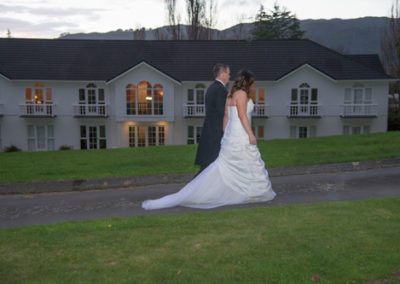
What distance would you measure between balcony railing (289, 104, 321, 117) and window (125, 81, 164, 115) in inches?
403

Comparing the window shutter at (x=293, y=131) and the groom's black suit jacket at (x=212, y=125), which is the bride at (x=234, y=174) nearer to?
the groom's black suit jacket at (x=212, y=125)

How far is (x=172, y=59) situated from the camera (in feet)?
121

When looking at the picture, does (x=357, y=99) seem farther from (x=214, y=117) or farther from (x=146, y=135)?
(x=214, y=117)

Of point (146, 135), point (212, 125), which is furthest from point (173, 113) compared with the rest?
point (212, 125)

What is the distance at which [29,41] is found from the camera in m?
37.9

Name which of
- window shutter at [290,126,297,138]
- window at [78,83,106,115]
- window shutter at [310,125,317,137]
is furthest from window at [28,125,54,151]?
window shutter at [310,125,317,137]

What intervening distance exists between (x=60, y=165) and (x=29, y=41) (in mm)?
28926

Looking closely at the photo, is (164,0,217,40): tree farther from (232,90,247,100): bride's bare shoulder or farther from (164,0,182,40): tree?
(232,90,247,100): bride's bare shoulder

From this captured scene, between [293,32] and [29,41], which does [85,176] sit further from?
[293,32]

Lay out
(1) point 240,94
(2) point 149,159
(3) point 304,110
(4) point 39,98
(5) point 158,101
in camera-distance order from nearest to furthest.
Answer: (1) point 240,94 < (2) point 149,159 < (5) point 158,101 < (3) point 304,110 < (4) point 39,98

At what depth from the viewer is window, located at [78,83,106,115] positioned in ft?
114

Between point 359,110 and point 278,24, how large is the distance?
34.7m

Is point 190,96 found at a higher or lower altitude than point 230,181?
higher

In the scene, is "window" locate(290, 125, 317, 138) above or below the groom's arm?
below
